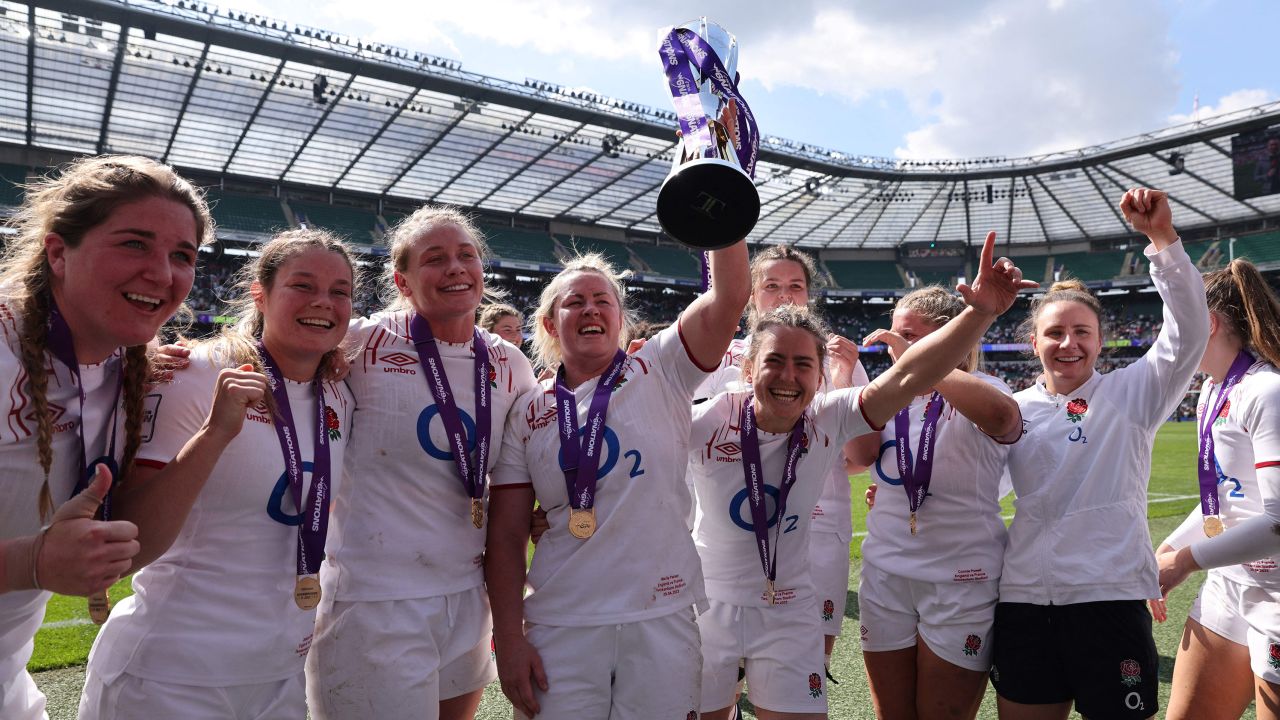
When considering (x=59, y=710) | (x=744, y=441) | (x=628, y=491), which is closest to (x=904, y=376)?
(x=744, y=441)

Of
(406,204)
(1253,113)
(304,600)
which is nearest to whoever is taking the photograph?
(304,600)

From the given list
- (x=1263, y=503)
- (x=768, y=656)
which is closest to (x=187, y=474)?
(x=768, y=656)

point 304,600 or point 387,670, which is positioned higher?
point 304,600

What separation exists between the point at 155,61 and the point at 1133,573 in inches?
1061

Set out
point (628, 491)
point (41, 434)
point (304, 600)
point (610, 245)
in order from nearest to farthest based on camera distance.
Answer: point (41, 434) < point (304, 600) < point (628, 491) < point (610, 245)

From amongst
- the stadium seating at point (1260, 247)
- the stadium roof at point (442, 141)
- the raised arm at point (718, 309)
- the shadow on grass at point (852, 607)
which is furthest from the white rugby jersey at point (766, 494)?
the stadium seating at point (1260, 247)

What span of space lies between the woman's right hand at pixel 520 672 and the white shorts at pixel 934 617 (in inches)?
57.1

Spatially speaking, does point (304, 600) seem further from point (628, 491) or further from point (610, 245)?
point (610, 245)

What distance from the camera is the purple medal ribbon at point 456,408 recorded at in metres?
2.58

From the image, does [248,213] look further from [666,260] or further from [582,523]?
[582,523]

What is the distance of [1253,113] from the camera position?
3145 cm

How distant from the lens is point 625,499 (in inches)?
95.7

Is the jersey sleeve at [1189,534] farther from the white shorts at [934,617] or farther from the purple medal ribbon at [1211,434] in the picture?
the white shorts at [934,617]

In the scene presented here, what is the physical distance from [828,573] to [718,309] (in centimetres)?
170
